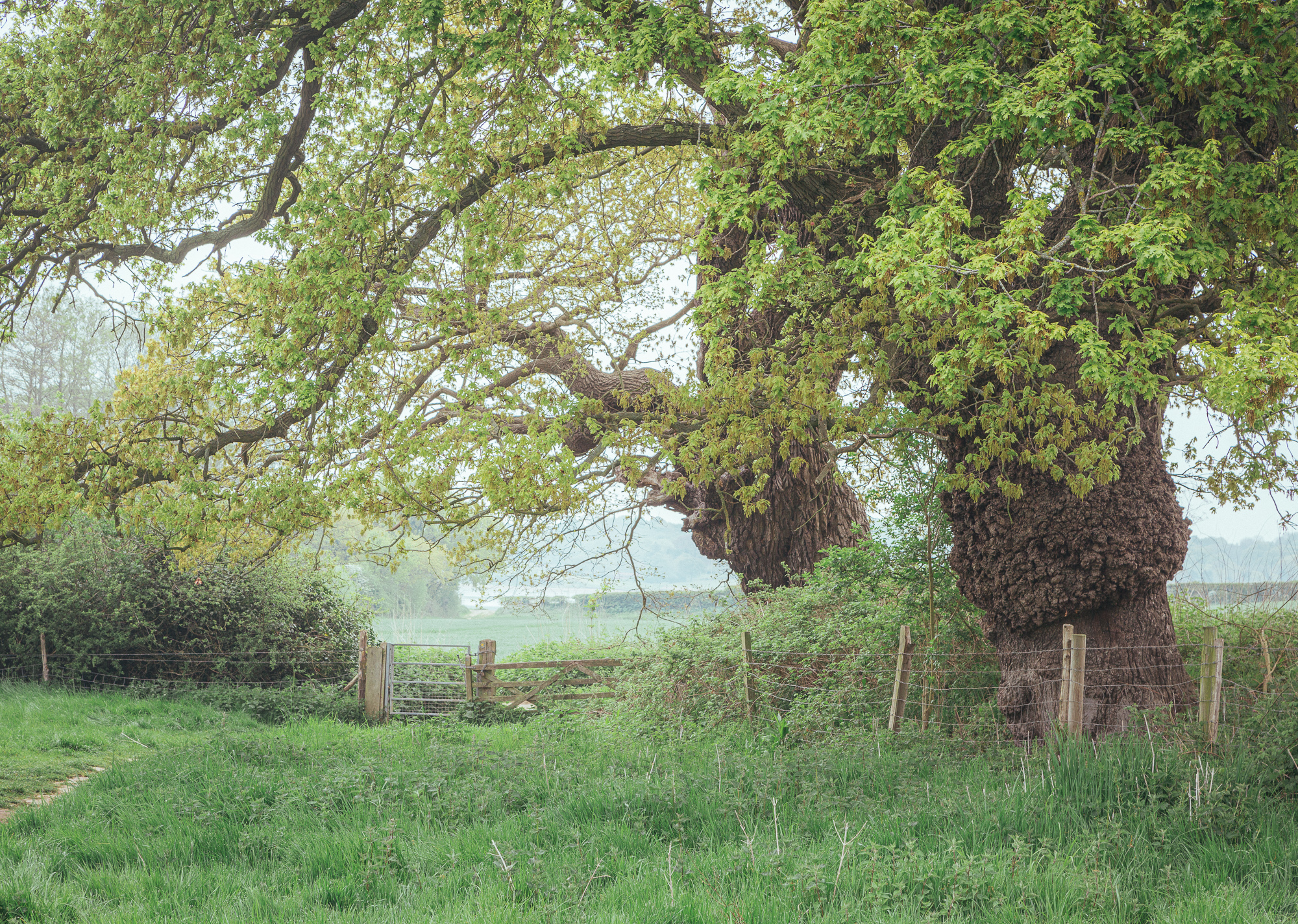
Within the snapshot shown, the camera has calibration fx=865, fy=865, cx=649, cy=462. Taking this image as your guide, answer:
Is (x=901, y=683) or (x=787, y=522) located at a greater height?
(x=787, y=522)

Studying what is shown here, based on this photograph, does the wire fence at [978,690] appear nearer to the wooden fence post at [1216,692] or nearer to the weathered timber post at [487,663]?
the wooden fence post at [1216,692]

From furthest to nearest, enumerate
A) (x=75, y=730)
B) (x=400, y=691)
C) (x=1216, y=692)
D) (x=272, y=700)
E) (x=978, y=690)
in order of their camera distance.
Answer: (x=400, y=691) < (x=272, y=700) < (x=75, y=730) < (x=978, y=690) < (x=1216, y=692)

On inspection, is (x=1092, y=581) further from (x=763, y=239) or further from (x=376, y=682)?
(x=376, y=682)

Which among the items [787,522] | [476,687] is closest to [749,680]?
[787,522]

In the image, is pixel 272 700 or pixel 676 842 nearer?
pixel 676 842

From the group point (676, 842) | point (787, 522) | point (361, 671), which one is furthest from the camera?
point (361, 671)

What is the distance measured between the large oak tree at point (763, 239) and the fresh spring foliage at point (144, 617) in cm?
783

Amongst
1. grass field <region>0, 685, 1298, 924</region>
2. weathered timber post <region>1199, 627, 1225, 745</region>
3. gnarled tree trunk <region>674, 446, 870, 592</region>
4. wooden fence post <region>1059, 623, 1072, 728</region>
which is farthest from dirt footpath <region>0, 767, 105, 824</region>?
weathered timber post <region>1199, 627, 1225, 745</region>

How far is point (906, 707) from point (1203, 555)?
4.68 m

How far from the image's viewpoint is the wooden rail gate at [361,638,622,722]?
1541 cm

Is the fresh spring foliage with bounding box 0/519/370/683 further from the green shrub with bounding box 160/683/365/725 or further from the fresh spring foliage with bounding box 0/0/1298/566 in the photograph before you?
the fresh spring foliage with bounding box 0/0/1298/566

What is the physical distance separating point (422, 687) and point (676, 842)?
12670 mm

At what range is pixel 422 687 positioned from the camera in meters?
17.1

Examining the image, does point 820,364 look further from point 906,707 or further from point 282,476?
point 282,476
